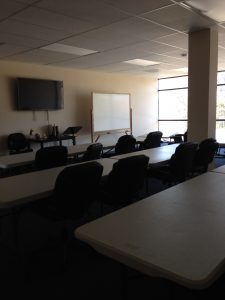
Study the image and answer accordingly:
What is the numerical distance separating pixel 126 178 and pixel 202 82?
291cm

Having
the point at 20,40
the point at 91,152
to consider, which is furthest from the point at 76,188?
the point at 20,40

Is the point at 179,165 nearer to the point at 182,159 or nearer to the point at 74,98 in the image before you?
the point at 182,159

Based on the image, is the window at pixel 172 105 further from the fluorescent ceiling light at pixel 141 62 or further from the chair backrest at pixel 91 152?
the chair backrest at pixel 91 152

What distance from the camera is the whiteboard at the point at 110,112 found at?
27.1 feet

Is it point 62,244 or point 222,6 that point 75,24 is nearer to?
point 222,6

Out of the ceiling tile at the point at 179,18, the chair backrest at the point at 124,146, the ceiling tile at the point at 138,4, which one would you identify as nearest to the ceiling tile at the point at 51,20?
the ceiling tile at the point at 138,4

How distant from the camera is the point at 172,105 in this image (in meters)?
10.4

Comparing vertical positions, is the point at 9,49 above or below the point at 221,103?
above

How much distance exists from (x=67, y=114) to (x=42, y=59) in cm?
186

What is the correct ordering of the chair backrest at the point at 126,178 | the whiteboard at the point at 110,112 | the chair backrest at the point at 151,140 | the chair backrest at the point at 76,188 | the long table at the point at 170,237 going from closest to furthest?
the long table at the point at 170,237, the chair backrest at the point at 76,188, the chair backrest at the point at 126,178, the chair backrest at the point at 151,140, the whiteboard at the point at 110,112

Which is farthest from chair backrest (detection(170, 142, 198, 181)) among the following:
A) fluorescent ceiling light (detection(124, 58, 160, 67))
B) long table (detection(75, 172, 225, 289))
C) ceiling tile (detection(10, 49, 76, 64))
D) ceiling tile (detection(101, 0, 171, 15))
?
fluorescent ceiling light (detection(124, 58, 160, 67))

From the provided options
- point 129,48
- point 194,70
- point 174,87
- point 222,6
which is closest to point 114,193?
point 222,6

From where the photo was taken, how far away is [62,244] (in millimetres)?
2693

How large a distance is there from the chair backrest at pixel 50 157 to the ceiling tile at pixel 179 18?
217cm
